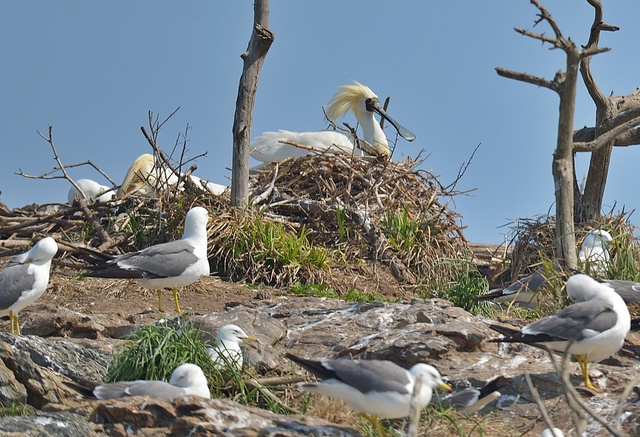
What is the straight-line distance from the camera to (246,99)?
13.6 meters

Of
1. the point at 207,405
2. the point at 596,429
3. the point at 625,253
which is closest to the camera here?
the point at 207,405

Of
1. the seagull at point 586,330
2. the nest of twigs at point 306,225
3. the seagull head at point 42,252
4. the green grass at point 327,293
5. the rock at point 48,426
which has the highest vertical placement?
the nest of twigs at point 306,225

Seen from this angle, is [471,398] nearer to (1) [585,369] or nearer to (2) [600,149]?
(1) [585,369]

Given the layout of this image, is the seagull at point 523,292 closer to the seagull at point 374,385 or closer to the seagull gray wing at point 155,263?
the seagull gray wing at point 155,263

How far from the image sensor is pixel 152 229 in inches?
542

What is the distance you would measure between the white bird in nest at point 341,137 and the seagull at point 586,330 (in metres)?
8.41

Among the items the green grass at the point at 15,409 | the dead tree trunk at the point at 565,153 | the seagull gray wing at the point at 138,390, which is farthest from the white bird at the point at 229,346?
the dead tree trunk at the point at 565,153

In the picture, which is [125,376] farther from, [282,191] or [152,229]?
[282,191]

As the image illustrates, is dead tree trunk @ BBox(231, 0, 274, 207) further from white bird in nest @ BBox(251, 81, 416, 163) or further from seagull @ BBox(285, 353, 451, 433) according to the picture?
Answer: seagull @ BBox(285, 353, 451, 433)

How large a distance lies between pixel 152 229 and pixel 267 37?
3007 mm

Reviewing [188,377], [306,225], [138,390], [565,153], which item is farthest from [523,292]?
[138,390]

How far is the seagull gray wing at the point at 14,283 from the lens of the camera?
8.63 meters

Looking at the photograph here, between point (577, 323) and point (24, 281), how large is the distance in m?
4.68

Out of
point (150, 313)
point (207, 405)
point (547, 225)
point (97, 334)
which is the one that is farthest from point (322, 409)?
point (547, 225)
